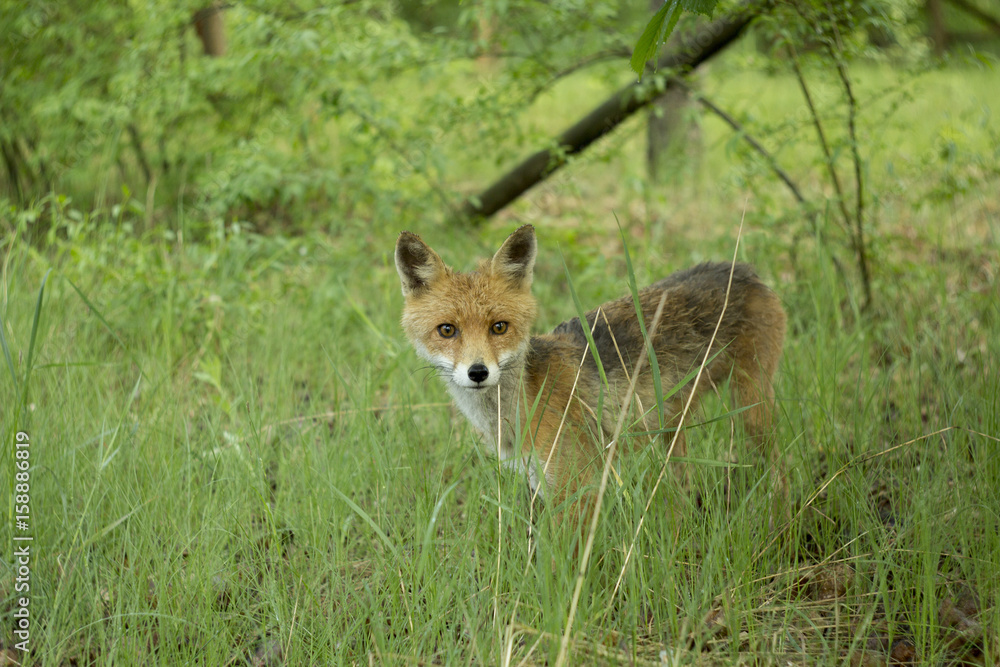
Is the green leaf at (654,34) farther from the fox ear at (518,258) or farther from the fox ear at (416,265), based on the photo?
the fox ear at (416,265)

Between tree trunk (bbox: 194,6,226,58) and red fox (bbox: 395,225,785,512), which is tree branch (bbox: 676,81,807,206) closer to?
red fox (bbox: 395,225,785,512)

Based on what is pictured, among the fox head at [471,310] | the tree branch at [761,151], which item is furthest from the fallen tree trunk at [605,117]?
the fox head at [471,310]

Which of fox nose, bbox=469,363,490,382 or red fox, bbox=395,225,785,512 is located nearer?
fox nose, bbox=469,363,490,382

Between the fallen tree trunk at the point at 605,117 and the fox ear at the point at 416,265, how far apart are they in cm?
223

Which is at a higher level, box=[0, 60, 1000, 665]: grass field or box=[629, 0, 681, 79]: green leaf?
box=[629, 0, 681, 79]: green leaf

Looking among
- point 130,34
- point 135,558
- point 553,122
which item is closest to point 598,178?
point 553,122

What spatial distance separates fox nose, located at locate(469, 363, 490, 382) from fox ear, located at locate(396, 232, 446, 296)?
66cm

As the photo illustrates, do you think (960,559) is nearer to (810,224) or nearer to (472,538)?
(472,538)

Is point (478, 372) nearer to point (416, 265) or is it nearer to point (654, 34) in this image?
point (416, 265)

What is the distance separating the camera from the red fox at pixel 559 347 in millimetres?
3164

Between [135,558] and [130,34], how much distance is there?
20.3 feet

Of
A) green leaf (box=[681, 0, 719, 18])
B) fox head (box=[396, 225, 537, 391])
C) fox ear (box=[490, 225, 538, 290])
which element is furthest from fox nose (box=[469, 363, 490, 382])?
green leaf (box=[681, 0, 719, 18])

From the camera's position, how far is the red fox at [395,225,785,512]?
3164 millimetres

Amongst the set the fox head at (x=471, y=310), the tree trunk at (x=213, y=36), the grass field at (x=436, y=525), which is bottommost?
the grass field at (x=436, y=525)
